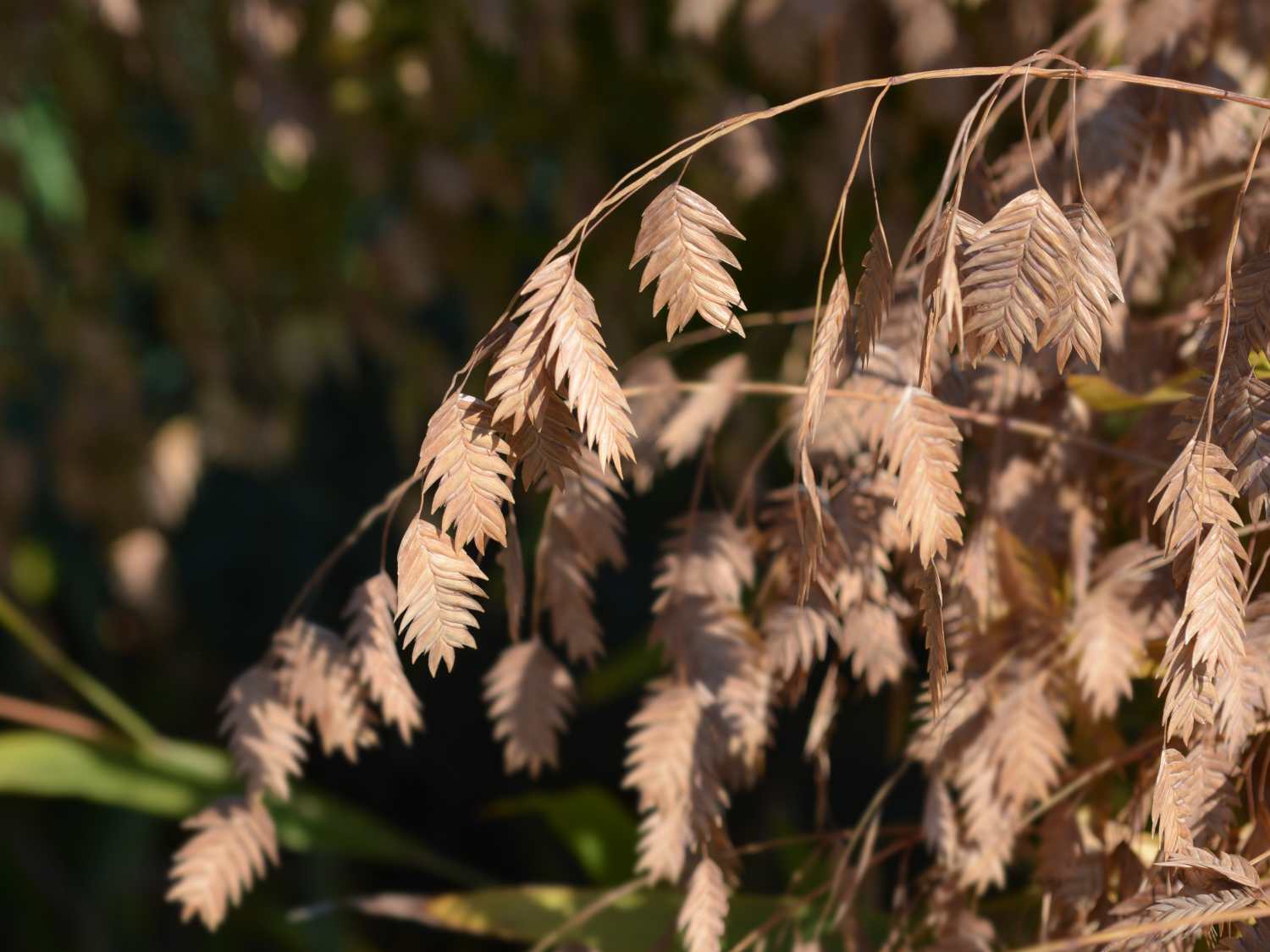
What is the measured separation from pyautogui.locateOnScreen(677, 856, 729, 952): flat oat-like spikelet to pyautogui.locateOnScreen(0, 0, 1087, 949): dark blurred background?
0.41m

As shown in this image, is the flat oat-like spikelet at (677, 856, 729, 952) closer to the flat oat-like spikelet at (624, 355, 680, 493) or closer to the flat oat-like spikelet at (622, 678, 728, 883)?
the flat oat-like spikelet at (622, 678, 728, 883)

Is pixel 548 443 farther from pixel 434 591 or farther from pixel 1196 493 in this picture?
pixel 1196 493

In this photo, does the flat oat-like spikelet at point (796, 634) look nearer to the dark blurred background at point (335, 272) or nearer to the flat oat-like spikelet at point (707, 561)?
the flat oat-like spikelet at point (707, 561)

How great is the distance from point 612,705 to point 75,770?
730mm

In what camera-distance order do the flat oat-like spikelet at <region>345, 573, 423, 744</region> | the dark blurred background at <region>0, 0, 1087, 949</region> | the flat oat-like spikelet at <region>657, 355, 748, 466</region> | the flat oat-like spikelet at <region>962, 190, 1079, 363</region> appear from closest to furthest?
the flat oat-like spikelet at <region>962, 190, 1079, 363</region> → the flat oat-like spikelet at <region>345, 573, 423, 744</region> → the flat oat-like spikelet at <region>657, 355, 748, 466</region> → the dark blurred background at <region>0, 0, 1087, 949</region>

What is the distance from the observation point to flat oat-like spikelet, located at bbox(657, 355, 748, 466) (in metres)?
0.72

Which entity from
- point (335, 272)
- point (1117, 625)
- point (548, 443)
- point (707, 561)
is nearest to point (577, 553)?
point (707, 561)

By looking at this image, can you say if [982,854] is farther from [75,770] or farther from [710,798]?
[75,770]

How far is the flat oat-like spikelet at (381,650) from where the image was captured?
584 mm

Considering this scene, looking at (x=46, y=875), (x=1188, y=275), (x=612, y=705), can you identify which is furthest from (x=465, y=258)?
(x=46, y=875)

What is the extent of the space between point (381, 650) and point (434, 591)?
13cm

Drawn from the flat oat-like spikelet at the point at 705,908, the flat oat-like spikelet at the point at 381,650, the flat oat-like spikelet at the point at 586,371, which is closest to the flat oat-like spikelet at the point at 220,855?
the flat oat-like spikelet at the point at 381,650

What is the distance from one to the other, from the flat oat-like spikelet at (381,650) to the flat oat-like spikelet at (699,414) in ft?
0.67

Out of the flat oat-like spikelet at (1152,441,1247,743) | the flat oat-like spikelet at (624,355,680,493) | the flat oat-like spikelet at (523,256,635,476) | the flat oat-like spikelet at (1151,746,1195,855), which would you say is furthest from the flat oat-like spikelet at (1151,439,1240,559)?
the flat oat-like spikelet at (624,355,680,493)
